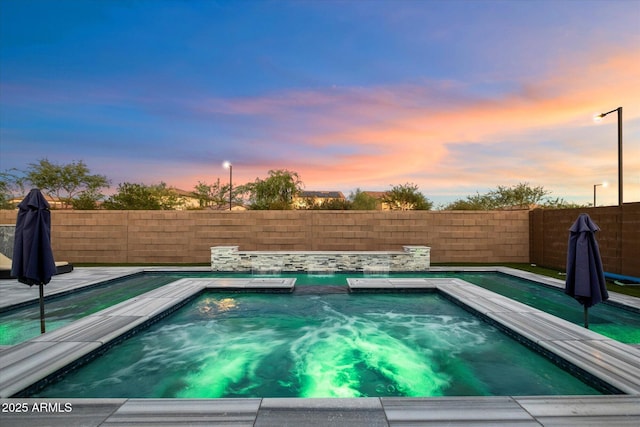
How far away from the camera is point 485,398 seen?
2.98 meters

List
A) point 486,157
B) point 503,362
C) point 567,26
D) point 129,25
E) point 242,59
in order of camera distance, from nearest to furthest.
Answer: point 503,362 → point 567,26 → point 129,25 → point 242,59 → point 486,157

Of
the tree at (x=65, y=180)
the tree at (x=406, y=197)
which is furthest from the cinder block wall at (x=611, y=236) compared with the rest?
the tree at (x=65, y=180)

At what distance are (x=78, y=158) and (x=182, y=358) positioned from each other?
3351cm

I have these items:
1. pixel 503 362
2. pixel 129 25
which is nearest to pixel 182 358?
pixel 503 362

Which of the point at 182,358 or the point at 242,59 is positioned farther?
the point at 242,59

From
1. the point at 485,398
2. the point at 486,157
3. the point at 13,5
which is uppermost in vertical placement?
the point at 13,5

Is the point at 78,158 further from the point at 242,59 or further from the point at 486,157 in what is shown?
the point at 486,157

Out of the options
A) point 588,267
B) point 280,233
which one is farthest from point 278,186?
point 588,267

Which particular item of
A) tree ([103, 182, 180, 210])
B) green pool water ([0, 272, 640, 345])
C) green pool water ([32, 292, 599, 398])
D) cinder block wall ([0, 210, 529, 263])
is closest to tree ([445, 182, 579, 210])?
cinder block wall ([0, 210, 529, 263])

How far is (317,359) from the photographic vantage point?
16.1 feet

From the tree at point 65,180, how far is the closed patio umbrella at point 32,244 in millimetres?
29017

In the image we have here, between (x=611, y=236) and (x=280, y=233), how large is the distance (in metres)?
11.9

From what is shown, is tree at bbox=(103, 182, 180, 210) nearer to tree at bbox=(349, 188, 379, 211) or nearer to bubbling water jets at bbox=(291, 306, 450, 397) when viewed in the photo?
bubbling water jets at bbox=(291, 306, 450, 397)

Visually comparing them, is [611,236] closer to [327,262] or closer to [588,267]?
[588,267]
